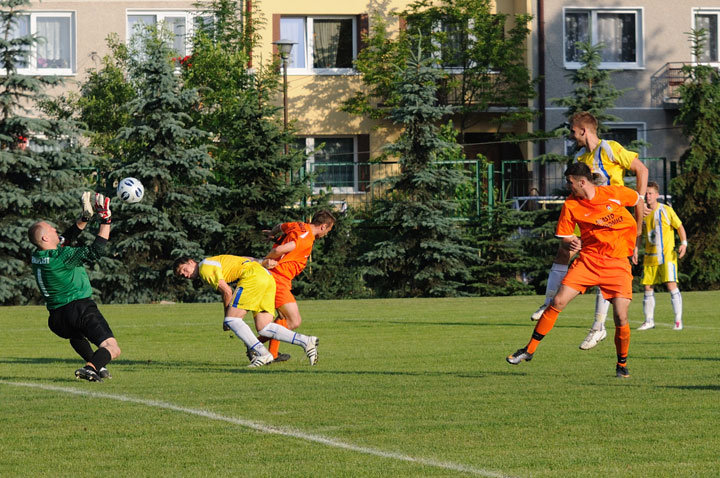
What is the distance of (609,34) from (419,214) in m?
13.6

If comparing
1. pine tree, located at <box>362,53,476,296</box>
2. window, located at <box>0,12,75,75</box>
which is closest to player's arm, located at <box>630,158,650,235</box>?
pine tree, located at <box>362,53,476,296</box>

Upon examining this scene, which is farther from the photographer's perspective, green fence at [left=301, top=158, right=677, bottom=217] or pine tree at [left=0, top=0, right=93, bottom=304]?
green fence at [left=301, top=158, right=677, bottom=217]

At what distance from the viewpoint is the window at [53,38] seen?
37.1m

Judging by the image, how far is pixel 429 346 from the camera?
1397cm

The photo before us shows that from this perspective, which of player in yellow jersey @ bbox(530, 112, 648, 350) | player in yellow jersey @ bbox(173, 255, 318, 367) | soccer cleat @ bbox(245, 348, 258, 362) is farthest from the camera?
soccer cleat @ bbox(245, 348, 258, 362)

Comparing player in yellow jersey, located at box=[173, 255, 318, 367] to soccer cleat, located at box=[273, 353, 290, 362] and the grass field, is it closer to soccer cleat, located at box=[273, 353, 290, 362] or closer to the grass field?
the grass field

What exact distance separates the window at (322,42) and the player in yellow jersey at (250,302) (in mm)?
25600

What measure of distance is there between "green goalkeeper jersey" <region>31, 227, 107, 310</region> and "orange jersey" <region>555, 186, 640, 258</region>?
444cm

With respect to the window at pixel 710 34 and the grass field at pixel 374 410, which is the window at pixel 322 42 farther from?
the grass field at pixel 374 410

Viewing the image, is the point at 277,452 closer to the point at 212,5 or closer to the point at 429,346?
the point at 429,346

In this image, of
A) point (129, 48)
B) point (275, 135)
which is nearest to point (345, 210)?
point (275, 135)

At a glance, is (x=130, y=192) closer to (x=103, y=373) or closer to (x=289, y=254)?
(x=289, y=254)

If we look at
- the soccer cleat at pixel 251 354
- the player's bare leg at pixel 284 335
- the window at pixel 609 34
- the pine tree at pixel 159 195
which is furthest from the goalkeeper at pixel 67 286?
the window at pixel 609 34

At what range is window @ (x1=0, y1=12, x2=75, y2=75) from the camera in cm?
3709
